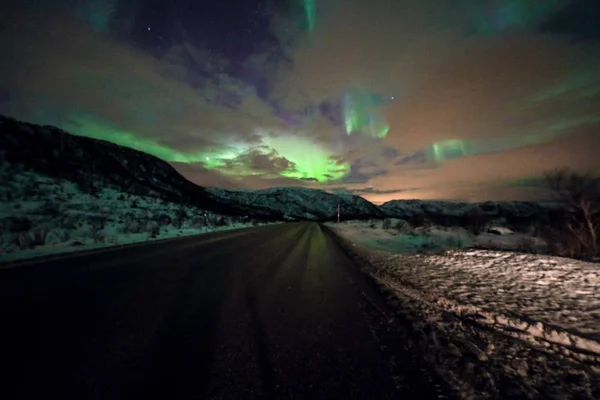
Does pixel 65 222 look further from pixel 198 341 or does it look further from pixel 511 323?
pixel 511 323

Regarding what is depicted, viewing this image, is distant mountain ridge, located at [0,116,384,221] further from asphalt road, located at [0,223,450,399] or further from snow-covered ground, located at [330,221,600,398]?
snow-covered ground, located at [330,221,600,398]

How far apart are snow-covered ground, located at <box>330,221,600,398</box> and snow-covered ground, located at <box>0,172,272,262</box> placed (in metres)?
11.2

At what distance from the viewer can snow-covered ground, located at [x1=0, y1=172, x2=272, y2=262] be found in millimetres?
10461

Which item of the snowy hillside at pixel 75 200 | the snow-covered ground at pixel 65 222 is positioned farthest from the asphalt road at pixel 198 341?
the snowy hillside at pixel 75 200

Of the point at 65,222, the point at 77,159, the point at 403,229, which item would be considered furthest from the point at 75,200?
the point at 403,229

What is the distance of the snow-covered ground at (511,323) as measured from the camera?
2287 millimetres

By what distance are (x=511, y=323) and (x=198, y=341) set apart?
4.13 meters

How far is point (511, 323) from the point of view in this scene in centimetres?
354

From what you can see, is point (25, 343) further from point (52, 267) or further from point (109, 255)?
point (109, 255)

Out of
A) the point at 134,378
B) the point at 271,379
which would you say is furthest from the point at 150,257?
the point at 271,379

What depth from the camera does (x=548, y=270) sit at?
6762 millimetres

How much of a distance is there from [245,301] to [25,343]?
2511mm

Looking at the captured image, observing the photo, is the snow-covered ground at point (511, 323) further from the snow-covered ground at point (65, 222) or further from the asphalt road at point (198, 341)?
the snow-covered ground at point (65, 222)

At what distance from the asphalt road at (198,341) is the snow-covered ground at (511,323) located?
0.55 metres
